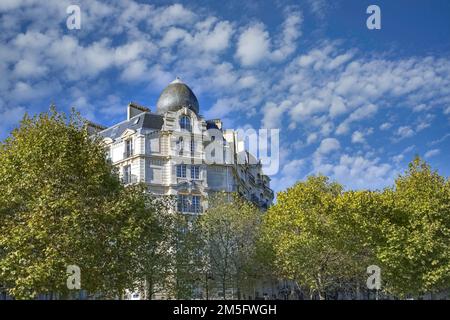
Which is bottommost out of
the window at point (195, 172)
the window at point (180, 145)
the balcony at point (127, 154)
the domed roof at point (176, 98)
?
the window at point (195, 172)

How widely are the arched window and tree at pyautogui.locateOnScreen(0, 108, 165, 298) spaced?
2393 centimetres

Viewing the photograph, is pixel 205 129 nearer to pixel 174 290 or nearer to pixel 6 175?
pixel 174 290

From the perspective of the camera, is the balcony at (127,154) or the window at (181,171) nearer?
the window at (181,171)

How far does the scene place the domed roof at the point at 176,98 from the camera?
2359 inches

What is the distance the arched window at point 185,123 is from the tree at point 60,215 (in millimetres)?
23935

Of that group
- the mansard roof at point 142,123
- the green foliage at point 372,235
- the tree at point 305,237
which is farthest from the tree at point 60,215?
the mansard roof at point 142,123

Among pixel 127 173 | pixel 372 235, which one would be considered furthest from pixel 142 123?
pixel 372 235

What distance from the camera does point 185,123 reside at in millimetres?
58562

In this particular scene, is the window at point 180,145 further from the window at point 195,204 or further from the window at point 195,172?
the window at point 195,204

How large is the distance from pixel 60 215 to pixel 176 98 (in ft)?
105

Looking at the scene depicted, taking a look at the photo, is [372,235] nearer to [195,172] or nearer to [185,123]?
[195,172]

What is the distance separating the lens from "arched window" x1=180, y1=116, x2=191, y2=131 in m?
58.4

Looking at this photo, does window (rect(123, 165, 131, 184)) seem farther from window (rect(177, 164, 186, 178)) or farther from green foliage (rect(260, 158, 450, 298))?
green foliage (rect(260, 158, 450, 298))
